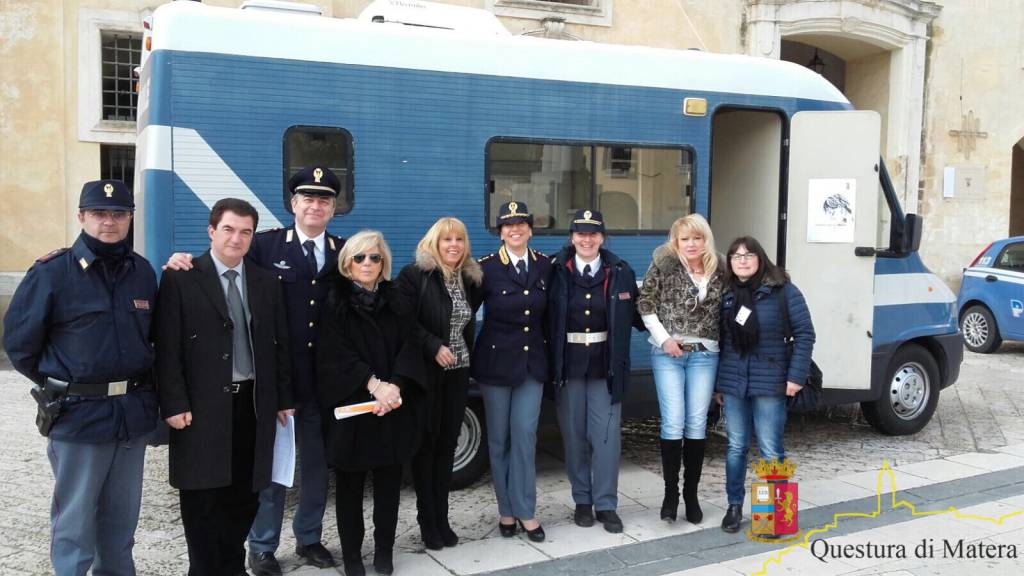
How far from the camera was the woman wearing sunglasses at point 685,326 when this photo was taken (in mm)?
4773

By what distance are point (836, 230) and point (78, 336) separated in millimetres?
4847

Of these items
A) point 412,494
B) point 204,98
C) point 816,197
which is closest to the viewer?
point 204,98

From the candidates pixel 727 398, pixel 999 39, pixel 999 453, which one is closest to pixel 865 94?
pixel 999 39

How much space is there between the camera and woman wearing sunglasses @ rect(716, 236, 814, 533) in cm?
466

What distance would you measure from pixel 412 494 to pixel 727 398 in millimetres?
2083

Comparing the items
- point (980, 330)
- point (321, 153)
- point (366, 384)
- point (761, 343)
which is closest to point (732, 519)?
point (761, 343)

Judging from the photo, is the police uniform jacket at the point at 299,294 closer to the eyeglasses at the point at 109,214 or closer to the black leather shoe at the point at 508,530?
the eyeglasses at the point at 109,214

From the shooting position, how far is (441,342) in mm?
4312

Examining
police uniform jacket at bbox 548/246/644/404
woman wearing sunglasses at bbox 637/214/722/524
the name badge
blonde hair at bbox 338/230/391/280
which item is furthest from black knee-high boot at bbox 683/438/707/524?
blonde hair at bbox 338/230/391/280

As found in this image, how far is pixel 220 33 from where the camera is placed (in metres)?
4.78

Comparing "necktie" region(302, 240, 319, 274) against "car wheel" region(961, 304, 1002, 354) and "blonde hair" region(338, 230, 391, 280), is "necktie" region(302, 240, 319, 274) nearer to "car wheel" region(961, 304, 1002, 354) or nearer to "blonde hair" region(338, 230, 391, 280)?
"blonde hair" region(338, 230, 391, 280)

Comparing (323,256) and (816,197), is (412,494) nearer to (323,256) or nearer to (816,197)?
(323,256)

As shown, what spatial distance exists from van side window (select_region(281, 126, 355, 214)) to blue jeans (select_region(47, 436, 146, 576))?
190 centimetres

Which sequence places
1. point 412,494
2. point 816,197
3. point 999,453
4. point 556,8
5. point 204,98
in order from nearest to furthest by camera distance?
point 204,98
point 412,494
point 816,197
point 999,453
point 556,8
